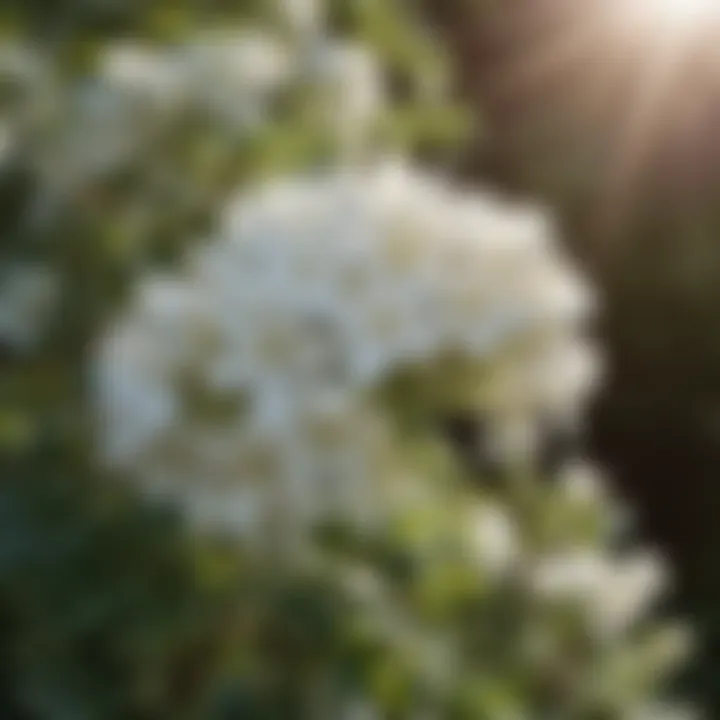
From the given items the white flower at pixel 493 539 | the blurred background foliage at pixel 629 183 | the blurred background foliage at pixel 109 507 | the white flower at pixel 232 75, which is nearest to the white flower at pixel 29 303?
the blurred background foliage at pixel 109 507

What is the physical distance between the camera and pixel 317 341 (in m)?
0.84

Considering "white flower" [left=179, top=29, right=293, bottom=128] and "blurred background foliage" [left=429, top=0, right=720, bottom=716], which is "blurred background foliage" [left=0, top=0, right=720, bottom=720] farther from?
"blurred background foliage" [left=429, top=0, right=720, bottom=716]

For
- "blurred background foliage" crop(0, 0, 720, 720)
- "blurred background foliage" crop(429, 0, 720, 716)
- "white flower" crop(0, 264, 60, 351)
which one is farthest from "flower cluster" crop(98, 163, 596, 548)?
"blurred background foliage" crop(429, 0, 720, 716)

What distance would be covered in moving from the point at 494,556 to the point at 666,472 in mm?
1678

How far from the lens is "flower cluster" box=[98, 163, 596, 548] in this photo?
84 centimetres

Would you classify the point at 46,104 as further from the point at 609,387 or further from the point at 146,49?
the point at 609,387

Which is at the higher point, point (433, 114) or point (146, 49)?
point (433, 114)

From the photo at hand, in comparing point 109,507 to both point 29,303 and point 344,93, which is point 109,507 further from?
point 344,93

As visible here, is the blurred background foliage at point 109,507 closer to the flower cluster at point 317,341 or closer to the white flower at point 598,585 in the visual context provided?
the flower cluster at point 317,341

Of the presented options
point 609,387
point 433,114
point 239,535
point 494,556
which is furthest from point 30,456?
point 609,387

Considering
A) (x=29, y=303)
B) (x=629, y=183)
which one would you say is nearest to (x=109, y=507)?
(x=29, y=303)

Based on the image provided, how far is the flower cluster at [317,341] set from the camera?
84 centimetres

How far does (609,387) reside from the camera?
2559 mm

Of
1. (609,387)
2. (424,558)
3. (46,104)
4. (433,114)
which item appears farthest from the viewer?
(609,387)
